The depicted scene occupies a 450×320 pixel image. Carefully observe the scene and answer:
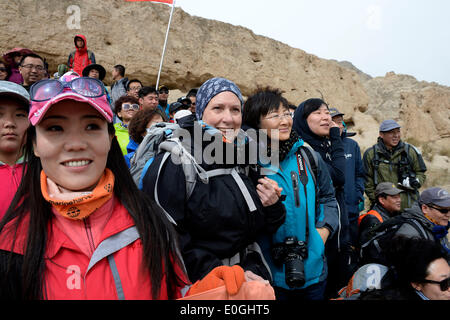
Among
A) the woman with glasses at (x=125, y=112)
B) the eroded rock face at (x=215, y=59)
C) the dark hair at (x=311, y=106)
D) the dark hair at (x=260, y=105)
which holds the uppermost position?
the eroded rock face at (x=215, y=59)

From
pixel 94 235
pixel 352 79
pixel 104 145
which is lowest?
pixel 94 235

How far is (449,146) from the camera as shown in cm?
1379

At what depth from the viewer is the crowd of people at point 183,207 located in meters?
1.00

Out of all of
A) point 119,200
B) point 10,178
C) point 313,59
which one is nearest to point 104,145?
point 119,200

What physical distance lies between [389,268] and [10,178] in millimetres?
2535

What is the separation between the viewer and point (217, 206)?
144 cm

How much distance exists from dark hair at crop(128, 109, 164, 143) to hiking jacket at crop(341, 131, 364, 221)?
238cm

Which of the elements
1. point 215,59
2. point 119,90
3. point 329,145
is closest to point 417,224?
point 329,145

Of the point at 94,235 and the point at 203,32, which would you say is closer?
the point at 94,235

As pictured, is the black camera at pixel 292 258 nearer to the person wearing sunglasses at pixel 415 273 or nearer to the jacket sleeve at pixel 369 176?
the person wearing sunglasses at pixel 415 273

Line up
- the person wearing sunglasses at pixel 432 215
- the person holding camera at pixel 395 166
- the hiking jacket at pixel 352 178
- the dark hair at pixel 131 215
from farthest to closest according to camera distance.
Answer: the person holding camera at pixel 395 166 < the hiking jacket at pixel 352 178 < the person wearing sunglasses at pixel 432 215 < the dark hair at pixel 131 215

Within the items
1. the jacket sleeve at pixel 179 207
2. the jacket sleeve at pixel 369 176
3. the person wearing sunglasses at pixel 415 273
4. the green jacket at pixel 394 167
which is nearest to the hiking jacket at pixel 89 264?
the jacket sleeve at pixel 179 207

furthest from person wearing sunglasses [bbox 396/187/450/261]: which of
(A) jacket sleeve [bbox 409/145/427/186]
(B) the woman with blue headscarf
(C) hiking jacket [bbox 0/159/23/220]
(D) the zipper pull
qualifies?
(C) hiking jacket [bbox 0/159/23/220]

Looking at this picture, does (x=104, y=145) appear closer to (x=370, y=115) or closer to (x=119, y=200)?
(x=119, y=200)
